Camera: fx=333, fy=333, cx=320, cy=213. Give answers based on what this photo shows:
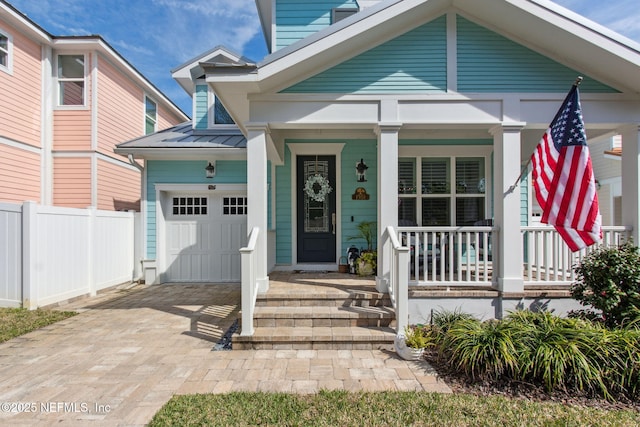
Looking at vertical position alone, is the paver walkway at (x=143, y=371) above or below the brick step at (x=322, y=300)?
below

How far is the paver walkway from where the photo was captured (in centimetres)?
282

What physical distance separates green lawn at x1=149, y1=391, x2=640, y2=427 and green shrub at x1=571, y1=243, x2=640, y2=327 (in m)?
1.40

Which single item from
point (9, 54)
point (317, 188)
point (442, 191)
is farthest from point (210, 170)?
point (9, 54)

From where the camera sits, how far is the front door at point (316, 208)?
699 cm

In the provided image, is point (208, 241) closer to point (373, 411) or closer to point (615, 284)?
point (373, 411)

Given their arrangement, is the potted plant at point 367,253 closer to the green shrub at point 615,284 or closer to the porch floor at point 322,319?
the porch floor at point 322,319

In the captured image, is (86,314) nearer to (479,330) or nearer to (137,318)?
(137,318)

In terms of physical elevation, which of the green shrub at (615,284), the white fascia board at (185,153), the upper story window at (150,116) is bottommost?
the green shrub at (615,284)

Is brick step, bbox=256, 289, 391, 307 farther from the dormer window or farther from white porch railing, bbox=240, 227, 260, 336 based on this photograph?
the dormer window

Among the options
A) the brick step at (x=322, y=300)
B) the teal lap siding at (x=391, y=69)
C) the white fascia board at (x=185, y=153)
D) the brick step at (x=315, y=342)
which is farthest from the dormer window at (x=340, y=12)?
the brick step at (x=315, y=342)

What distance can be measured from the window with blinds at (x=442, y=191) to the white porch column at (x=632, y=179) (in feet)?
7.35

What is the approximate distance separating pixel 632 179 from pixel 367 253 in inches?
160

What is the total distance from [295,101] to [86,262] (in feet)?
17.7

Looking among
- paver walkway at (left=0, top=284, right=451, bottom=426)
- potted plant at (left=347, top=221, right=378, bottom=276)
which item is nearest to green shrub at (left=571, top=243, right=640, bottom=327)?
paver walkway at (left=0, top=284, right=451, bottom=426)
